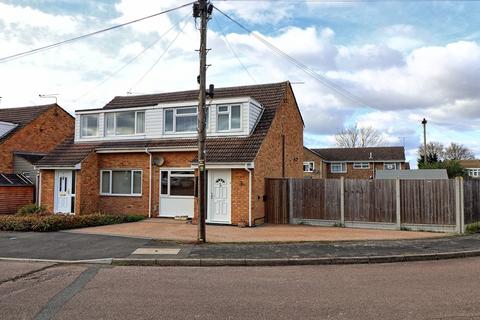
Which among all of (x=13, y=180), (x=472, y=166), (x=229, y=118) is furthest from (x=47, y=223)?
(x=472, y=166)

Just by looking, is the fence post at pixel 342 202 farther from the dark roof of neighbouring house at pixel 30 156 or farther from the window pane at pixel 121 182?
the dark roof of neighbouring house at pixel 30 156

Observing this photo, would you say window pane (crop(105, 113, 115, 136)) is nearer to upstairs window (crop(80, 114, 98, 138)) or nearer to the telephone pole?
upstairs window (crop(80, 114, 98, 138))

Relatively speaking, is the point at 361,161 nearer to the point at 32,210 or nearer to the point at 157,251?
the point at 32,210

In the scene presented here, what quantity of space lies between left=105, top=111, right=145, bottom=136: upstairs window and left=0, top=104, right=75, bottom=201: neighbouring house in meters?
4.93

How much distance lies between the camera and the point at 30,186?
23984 millimetres

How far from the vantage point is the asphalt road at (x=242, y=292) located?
589cm

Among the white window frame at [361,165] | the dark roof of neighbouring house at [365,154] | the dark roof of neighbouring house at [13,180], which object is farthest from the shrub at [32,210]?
the white window frame at [361,165]

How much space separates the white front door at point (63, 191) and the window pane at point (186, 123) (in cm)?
579

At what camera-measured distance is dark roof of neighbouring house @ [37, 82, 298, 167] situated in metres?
17.4

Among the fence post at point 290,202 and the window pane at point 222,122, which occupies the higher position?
the window pane at point 222,122

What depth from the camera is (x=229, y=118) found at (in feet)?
61.9

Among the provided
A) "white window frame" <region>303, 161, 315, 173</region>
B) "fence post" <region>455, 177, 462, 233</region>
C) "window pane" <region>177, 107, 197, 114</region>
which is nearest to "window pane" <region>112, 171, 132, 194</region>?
"window pane" <region>177, 107, 197, 114</region>

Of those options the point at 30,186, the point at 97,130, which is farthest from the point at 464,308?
the point at 30,186

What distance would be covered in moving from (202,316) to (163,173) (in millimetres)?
14148
